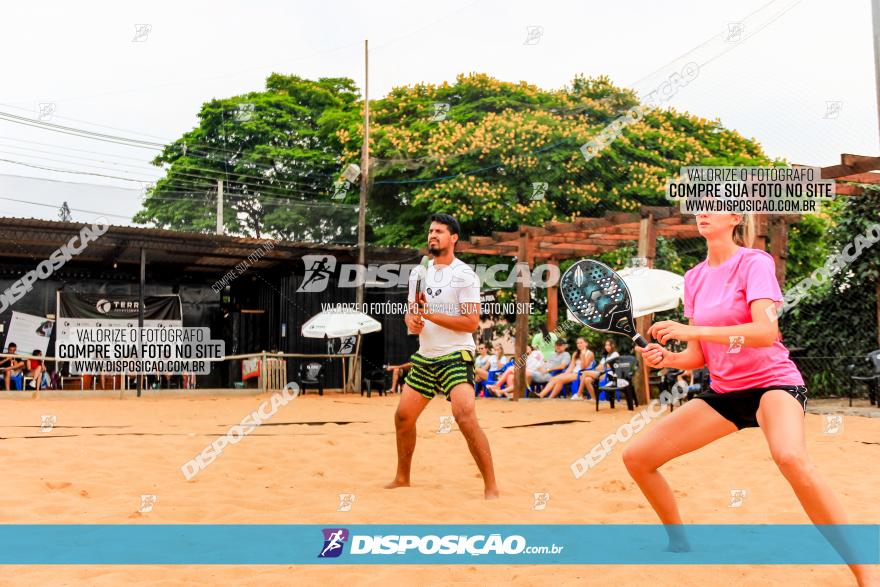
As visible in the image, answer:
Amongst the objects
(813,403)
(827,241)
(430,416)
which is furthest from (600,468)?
(827,241)

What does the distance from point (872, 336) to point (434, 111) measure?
17.4 m

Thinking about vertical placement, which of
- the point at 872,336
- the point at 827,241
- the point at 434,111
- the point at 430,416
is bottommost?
the point at 430,416

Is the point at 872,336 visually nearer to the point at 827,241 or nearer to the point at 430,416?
the point at 827,241

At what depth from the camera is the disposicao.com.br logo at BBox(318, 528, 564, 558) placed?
13.5 ft

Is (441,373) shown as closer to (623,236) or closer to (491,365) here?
(623,236)

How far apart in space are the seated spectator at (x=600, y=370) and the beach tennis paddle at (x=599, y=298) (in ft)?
30.4

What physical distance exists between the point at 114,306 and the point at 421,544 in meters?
19.4

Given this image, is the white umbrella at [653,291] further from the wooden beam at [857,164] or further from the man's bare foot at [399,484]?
the man's bare foot at [399,484]

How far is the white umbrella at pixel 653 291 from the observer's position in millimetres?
13094

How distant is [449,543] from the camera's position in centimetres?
425

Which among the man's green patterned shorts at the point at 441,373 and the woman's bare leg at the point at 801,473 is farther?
the man's green patterned shorts at the point at 441,373
